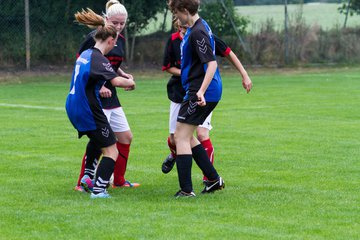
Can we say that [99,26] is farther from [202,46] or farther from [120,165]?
[120,165]

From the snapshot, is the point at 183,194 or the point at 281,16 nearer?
the point at 183,194

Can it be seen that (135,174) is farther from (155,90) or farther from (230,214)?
(155,90)

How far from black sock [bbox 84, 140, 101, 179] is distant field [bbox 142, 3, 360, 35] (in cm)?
1926

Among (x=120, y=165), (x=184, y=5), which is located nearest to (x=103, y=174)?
(x=120, y=165)

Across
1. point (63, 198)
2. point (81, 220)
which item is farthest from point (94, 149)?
point (81, 220)

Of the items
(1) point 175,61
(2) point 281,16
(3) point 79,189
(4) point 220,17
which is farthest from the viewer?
(2) point 281,16

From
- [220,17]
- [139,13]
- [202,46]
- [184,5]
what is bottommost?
[220,17]

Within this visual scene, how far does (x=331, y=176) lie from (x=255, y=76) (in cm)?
1664

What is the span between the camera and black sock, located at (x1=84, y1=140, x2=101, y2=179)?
27.4 feet

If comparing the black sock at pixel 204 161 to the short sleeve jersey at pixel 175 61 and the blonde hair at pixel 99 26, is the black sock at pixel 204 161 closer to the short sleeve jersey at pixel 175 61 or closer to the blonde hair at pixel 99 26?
the short sleeve jersey at pixel 175 61

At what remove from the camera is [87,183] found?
8.18 meters

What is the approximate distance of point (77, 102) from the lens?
7.66 metres

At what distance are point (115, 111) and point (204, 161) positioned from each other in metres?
1.05

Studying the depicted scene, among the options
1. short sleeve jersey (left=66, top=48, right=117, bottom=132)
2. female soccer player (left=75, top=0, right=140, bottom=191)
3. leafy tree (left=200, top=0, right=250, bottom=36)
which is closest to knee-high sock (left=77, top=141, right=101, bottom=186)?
female soccer player (left=75, top=0, right=140, bottom=191)
